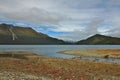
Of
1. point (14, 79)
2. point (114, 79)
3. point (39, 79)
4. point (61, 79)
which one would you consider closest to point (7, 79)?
point (14, 79)

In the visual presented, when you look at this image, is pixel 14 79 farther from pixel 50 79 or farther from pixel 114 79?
pixel 114 79

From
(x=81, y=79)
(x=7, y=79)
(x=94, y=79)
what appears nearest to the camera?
(x=7, y=79)

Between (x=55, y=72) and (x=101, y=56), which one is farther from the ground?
(x=55, y=72)

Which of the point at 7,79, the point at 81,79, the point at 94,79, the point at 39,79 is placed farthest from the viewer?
the point at 94,79

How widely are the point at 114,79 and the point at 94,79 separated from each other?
8.90 feet

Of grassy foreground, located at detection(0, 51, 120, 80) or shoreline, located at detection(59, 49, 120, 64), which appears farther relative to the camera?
shoreline, located at detection(59, 49, 120, 64)

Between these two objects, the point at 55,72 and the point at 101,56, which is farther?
the point at 101,56

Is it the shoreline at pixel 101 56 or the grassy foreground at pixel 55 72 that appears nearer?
the grassy foreground at pixel 55 72

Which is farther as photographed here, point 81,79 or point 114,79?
point 114,79

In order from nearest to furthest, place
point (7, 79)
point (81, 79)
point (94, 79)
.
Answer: point (7, 79)
point (81, 79)
point (94, 79)

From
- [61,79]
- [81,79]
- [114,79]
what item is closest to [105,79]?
[114,79]

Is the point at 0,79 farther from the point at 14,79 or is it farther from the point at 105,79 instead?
the point at 105,79

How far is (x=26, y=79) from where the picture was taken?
2212 centimetres

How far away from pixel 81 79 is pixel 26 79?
573 cm
